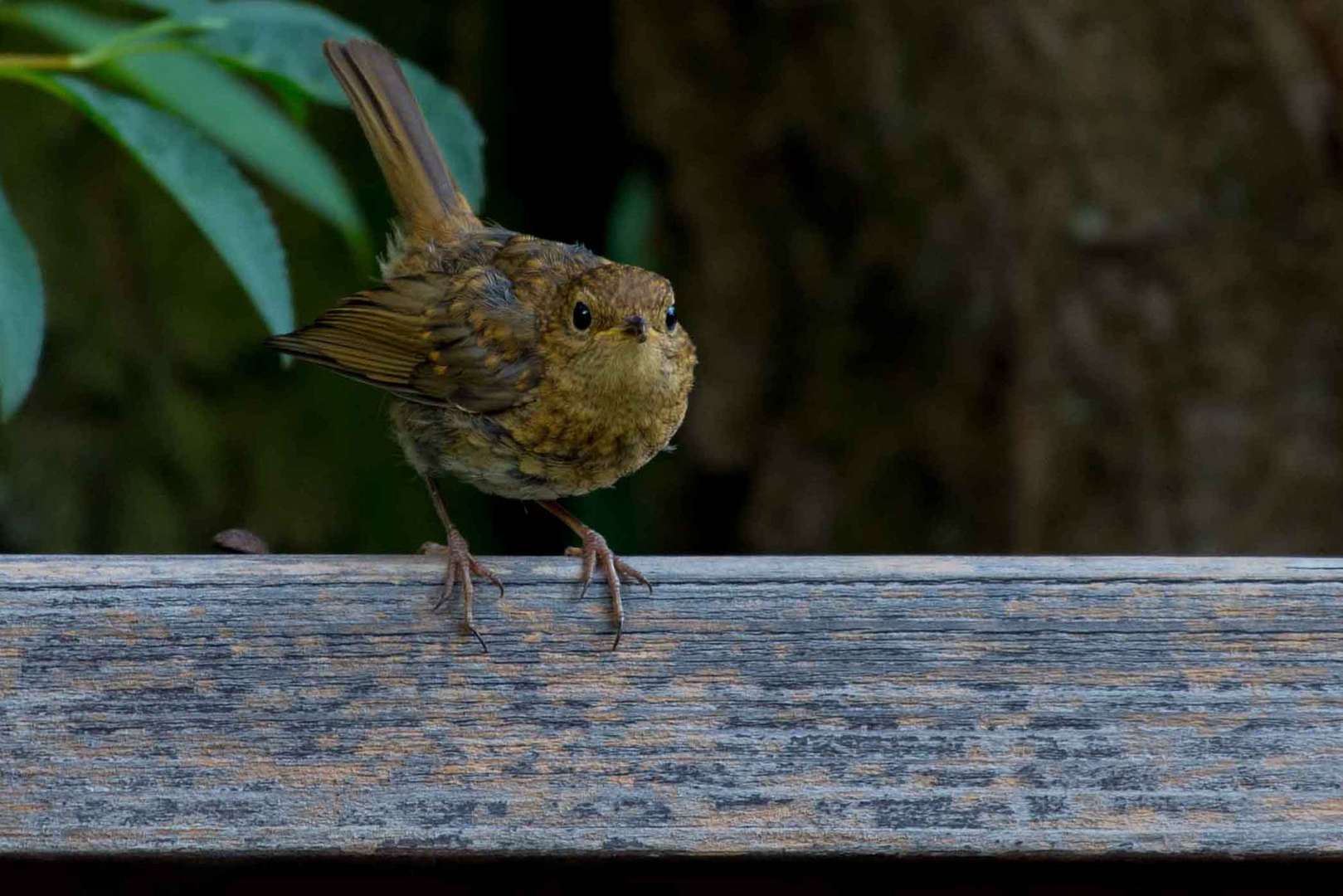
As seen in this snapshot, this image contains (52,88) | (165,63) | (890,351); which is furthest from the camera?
(890,351)

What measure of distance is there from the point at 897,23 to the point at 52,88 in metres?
2.48

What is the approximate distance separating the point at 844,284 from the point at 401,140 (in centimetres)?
156

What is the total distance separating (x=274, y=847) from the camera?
1642 mm

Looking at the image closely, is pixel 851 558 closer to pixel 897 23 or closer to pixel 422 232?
pixel 422 232

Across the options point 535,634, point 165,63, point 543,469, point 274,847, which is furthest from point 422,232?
point 274,847

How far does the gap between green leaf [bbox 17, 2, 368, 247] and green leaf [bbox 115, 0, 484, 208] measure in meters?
0.06

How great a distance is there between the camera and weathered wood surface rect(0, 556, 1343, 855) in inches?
65.4

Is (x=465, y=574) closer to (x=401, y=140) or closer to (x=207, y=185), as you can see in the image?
(x=207, y=185)

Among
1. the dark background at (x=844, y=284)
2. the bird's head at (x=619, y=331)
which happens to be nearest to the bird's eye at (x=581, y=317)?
the bird's head at (x=619, y=331)

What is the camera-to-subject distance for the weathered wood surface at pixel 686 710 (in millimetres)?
1662

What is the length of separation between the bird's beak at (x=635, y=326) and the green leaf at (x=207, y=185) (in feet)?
2.39

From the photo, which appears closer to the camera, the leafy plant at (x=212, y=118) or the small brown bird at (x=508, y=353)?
the leafy plant at (x=212, y=118)

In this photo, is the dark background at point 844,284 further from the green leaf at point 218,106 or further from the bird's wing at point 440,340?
the green leaf at point 218,106

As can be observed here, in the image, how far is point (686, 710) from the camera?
1.74 meters
